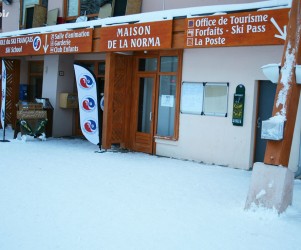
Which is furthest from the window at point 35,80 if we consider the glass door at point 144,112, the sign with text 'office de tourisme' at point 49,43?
the glass door at point 144,112

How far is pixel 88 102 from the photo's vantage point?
29.7 ft

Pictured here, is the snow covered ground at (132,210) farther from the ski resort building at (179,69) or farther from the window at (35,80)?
the window at (35,80)

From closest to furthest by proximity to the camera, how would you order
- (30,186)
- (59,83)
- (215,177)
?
(30,186) → (215,177) → (59,83)

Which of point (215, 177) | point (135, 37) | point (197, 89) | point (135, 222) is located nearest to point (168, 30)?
point (135, 37)

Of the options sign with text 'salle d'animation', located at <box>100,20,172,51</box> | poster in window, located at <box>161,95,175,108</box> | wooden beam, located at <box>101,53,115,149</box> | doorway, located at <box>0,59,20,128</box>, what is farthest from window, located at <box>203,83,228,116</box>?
doorway, located at <box>0,59,20,128</box>

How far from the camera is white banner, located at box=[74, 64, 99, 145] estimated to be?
900cm

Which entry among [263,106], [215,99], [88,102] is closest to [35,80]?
[88,102]

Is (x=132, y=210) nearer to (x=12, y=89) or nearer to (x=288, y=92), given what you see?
(x=288, y=92)

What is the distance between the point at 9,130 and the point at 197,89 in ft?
25.8

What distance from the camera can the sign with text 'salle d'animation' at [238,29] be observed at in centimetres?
623

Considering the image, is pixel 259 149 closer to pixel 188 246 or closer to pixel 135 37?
pixel 135 37

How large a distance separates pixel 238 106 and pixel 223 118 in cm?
45

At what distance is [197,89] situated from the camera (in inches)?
331

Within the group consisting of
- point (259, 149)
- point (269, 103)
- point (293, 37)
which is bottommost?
point (259, 149)
